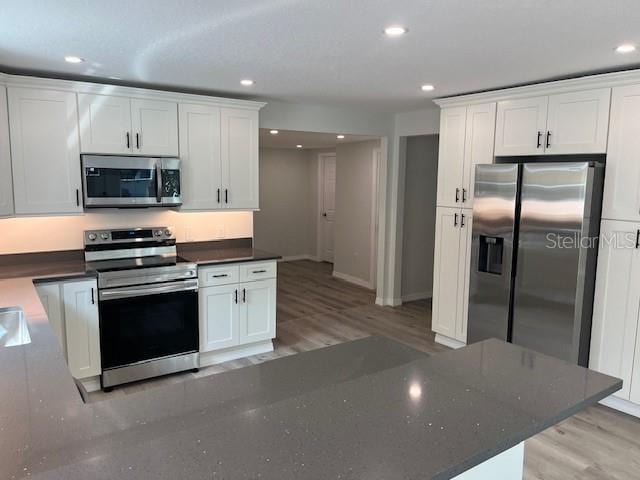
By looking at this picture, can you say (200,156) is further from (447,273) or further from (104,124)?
(447,273)

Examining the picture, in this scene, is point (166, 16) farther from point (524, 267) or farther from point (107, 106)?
point (524, 267)

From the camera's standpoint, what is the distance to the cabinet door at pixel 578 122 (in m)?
3.30

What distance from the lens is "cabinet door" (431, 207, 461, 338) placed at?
4395 millimetres

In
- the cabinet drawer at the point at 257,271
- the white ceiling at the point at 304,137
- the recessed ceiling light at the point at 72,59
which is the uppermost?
the recessed ceiling light at the point at 72,59

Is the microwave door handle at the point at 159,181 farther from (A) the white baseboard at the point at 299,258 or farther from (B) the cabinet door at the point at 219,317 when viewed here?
(A) the white baseboard at the point at 299,258

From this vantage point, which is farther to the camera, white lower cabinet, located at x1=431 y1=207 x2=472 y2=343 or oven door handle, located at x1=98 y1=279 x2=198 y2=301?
white lower cabinet, located at x1=431 y1=207 x2=472 y2=343

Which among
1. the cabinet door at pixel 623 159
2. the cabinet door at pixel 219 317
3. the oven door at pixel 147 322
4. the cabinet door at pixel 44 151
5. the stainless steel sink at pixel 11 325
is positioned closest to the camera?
the stainless steel sink at pixel 11 325

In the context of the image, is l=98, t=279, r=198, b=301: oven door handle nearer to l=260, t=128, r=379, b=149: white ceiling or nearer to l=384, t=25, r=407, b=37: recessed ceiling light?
l=260, t=128, r=379, b=149: white ceiling

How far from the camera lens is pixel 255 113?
14.3 ft

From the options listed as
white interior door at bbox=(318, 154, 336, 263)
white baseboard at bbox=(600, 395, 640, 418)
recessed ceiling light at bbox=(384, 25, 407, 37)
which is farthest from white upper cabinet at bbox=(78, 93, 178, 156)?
white interior door at bbox=(318, 154, 336, 263)

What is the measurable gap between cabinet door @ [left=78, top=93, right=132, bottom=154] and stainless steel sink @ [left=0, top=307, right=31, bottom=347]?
1.51 meters

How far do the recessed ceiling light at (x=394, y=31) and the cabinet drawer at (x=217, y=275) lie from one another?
2351mm

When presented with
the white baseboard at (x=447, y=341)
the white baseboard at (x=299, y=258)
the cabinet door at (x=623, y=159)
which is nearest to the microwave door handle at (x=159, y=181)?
the white baseboard at (x=447, y=341)

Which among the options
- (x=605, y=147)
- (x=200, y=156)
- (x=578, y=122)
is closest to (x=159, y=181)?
(x=200, y=156)
